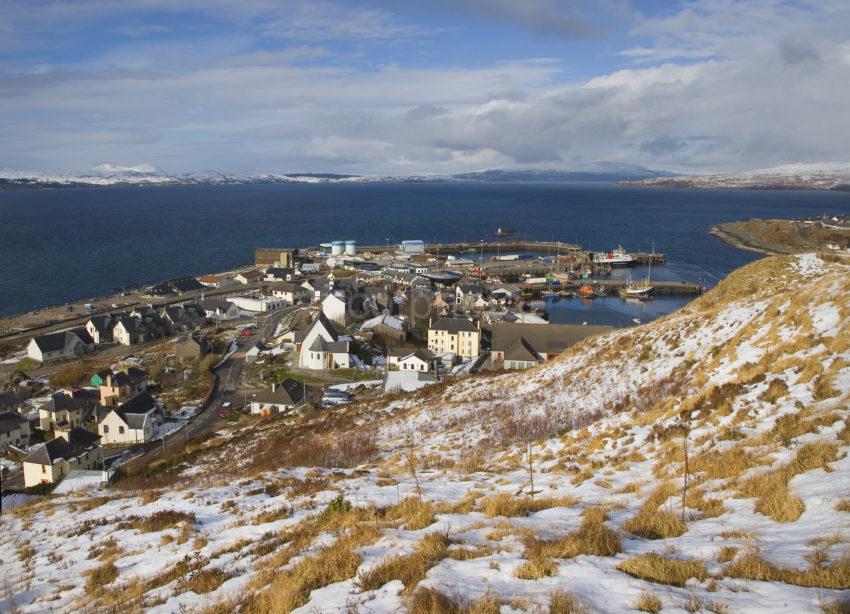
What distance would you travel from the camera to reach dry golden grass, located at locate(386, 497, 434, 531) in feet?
23.7

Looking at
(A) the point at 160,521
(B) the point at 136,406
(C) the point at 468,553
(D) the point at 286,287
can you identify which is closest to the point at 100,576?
(A) the point at 160,521

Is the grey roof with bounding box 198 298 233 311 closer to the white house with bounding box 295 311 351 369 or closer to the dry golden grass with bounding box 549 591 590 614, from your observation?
the white house with bounding box 295 311 351 369

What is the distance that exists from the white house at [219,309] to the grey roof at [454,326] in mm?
25850

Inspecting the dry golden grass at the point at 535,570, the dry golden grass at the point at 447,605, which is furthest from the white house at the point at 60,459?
the dry golden grass at the point at 535,570

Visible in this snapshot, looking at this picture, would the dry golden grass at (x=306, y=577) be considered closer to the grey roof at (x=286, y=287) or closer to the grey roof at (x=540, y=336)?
the grey roof at (x=540, y=336)

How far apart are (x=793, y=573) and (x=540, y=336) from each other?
4048 cm

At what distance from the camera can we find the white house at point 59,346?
45.4 meters

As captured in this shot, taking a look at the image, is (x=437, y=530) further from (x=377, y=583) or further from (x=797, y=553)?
(x=797, y=553)

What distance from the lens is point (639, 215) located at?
577 feet

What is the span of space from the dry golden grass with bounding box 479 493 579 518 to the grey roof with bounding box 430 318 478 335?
3758cm

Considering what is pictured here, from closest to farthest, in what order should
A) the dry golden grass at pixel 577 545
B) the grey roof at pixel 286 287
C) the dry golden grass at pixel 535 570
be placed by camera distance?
the dry golden grass at pixel 535 570, the dry golden grass at pixel 577 545, the grey roof at pixel 286 287

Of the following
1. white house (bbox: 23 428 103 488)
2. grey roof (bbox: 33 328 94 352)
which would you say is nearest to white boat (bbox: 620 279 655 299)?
grey roof (bbox: 33 328 94 352)

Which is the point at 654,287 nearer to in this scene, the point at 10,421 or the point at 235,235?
the point at 10,421

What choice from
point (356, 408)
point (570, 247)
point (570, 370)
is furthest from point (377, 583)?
point (570, 247)
